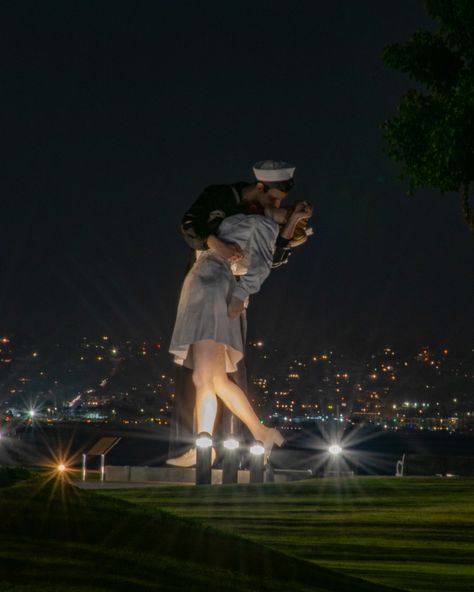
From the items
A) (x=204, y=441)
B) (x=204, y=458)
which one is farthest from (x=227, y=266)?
(x=204, y=458)

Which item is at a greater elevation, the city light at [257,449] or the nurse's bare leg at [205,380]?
the nurse's bare leg at [205,380]

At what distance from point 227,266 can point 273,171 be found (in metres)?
1.02

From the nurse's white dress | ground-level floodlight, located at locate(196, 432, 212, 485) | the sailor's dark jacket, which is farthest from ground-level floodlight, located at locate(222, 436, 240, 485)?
the sailor's dark jacket

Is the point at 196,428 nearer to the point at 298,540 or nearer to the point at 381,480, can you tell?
the point at 381,480

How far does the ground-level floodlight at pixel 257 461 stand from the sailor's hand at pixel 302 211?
7.92 ft

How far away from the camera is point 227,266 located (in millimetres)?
10781

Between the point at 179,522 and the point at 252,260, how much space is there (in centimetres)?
520

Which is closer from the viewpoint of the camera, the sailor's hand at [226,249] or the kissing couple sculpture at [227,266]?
the sailor's hand at [226,249]

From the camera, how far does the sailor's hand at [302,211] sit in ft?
36.0

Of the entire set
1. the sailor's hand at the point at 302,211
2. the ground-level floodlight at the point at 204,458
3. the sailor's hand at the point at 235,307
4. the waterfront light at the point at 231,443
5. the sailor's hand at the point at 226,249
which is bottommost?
the ground-level floodlight at the point at 204,458

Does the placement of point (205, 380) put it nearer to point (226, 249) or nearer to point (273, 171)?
point (226, 249)

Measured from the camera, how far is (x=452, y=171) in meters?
16.8

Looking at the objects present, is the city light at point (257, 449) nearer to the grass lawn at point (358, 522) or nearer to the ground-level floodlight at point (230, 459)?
the ground-level floodlight at point (230, 459)

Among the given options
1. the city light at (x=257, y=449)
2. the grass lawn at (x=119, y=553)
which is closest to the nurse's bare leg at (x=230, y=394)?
the city light at (x=257, y=449)
